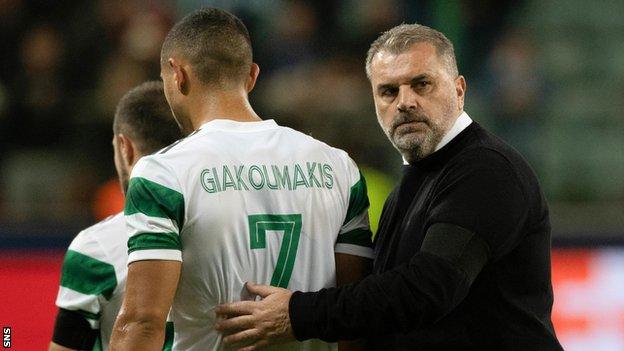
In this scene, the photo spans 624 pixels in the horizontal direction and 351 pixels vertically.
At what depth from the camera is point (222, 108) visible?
11.2ft

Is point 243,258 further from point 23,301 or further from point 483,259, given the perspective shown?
point 23,301

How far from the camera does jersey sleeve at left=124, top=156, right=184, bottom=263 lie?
3.08 meters

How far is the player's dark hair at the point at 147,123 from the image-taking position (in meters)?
4.13

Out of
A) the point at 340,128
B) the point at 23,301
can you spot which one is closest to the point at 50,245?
the point at 23,301

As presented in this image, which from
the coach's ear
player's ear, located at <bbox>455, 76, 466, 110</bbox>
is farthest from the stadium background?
player's ear, located at <bbox>455, 76, 466, 110</bbox>

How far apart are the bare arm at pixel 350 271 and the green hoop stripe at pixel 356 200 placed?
127 millimetres

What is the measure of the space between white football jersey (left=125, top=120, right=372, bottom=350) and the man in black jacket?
0.31ft

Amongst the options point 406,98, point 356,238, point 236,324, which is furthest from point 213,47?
point 236,324

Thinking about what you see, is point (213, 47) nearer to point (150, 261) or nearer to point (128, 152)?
point (150, 261)

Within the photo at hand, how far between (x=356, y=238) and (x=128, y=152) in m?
1.08

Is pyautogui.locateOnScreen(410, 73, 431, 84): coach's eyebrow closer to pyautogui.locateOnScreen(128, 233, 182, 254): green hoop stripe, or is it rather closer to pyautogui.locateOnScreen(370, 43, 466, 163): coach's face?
pyautogui.locateOnScreen(370, 43, 466, 163): coach's face

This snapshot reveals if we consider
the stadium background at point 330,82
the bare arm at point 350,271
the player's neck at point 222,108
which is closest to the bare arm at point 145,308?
the player's neck at point 222,108

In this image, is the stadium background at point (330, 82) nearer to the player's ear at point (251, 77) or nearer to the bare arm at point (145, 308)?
the player's ear at point (251, 77)

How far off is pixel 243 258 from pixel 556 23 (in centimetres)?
595
